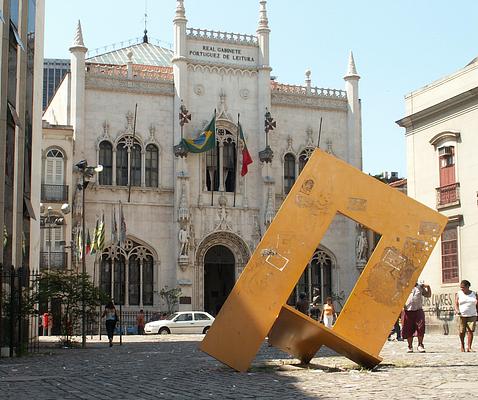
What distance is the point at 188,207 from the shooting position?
43.8 m

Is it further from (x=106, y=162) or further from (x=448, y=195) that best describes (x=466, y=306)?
(x=106, y=162)

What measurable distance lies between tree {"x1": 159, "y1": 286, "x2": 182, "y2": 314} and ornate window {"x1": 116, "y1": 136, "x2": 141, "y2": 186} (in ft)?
19.5

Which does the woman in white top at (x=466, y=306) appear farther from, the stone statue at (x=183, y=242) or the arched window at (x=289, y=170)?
the arched window at (x=289, y=170)

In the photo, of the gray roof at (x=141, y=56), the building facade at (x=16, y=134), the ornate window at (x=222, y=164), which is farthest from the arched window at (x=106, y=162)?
the building facade at (x=16, y=134)

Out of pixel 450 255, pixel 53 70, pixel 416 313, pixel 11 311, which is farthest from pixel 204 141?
pixel 53 70

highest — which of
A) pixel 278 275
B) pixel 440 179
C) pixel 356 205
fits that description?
pixel 440 179

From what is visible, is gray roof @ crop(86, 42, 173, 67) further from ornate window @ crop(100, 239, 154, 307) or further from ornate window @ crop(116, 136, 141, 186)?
ornate window @ crop(100, 239, 154, 307)

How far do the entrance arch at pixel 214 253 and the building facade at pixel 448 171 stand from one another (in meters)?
14.1

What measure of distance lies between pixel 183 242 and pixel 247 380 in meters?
31.2

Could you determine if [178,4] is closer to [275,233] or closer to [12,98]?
[12,98]

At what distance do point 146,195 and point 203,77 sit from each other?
24.0 ft

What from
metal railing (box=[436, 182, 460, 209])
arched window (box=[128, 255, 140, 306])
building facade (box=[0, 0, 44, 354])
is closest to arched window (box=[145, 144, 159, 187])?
arched window (box=[128, 255, 140, 306])

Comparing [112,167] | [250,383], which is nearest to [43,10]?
[112,167]

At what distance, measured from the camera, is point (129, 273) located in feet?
142
